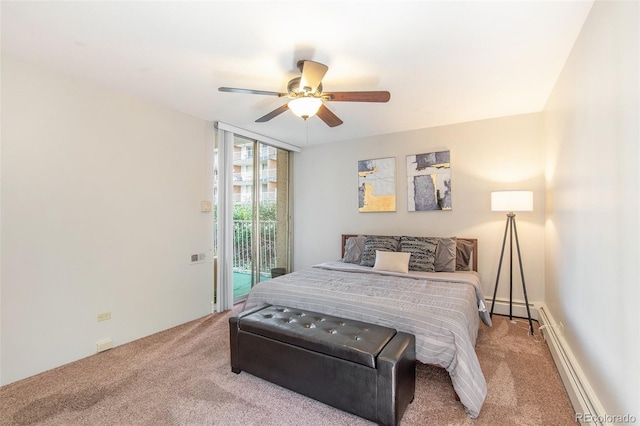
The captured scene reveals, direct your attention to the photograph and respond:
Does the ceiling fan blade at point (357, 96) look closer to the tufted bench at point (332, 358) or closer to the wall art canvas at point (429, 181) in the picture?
the tufted bench at point (332, 358)

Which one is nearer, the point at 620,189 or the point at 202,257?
the point at 620,189

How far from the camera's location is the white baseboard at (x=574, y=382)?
1556mm

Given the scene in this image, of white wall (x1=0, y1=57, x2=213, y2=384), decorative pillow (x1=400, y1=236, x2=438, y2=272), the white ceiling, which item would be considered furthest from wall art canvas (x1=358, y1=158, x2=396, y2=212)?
white wall (x1=0, y1=57, x2=213, y2=384)

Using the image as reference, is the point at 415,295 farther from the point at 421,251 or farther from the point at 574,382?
the point at 421,251

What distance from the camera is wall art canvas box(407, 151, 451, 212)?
391cm

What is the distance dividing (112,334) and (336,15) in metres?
3.36

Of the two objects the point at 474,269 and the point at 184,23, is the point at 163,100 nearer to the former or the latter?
the point at 184,23

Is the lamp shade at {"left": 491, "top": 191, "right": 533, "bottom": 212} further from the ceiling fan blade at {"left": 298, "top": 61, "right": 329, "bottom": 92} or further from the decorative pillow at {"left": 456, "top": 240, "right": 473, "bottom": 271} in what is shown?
the ceiling fan blade at {"left": 298, "top": 61, "right": 329, "bottom": 92}

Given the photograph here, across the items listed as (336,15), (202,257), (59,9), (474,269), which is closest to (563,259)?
(474,269)

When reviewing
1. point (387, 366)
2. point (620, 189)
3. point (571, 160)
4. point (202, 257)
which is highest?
point (571, 160)

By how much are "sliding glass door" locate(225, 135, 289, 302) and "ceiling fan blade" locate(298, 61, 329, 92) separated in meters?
2.30

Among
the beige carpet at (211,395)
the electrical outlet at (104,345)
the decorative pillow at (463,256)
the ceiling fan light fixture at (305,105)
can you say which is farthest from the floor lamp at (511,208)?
the electrical outlet at (104,345)

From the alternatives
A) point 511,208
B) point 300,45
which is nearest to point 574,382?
point 511,208

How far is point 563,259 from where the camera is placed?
2.47 m
